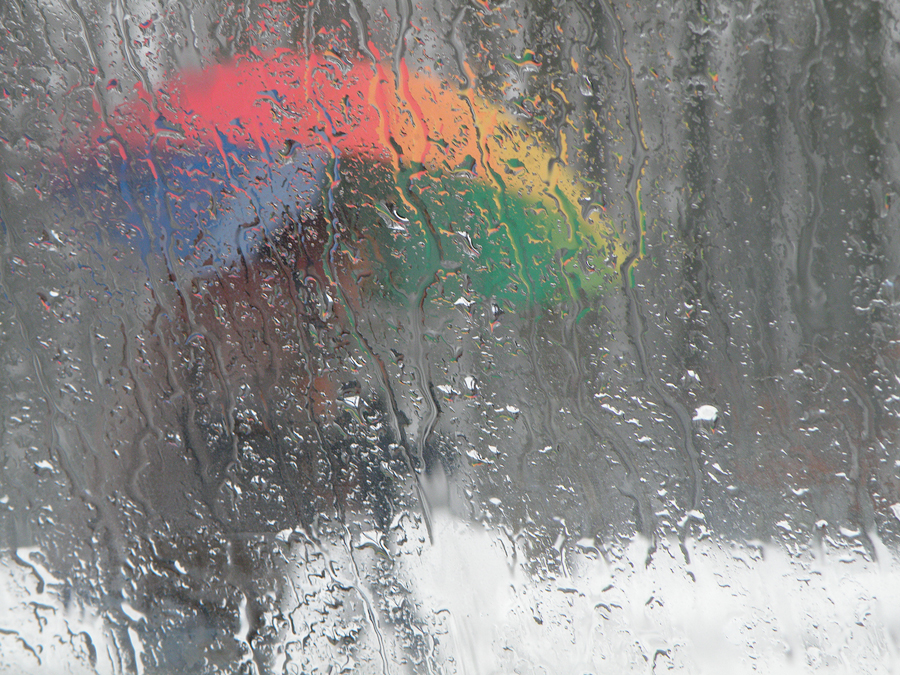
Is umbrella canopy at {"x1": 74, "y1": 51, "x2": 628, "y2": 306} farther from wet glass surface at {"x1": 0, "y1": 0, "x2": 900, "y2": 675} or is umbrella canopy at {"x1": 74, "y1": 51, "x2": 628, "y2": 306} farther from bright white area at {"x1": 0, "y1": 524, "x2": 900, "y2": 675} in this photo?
bright white area at {"x1": 0, "y1": 524, "x2": 900, "y2": 675}

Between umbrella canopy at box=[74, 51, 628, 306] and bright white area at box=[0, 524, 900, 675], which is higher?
umbrella canopy at box=[74, 51, 628, 306]

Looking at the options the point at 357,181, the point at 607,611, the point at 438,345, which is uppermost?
the point at 357,181

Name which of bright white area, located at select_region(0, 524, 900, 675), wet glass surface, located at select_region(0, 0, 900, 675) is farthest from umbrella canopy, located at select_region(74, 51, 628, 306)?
bright white area, located at select_region(0, 524, 900, 675)

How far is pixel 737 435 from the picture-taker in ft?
2.29

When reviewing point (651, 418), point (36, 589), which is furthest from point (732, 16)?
point (36, 589)

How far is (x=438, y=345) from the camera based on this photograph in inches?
29.4

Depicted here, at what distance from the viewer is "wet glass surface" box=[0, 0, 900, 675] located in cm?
67

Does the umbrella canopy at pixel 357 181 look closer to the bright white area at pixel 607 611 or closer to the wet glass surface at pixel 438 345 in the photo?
the wet glass surface at pixel 438 345

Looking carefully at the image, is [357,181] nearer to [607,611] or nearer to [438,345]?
[438,345]

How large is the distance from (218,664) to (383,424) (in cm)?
41

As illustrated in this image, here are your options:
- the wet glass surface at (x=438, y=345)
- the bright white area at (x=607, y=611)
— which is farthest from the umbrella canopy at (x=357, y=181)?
the bright white area at (x=607, y=611)

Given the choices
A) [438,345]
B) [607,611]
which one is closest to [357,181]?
[438,345]

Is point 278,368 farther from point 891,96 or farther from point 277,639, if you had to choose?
point 891,96

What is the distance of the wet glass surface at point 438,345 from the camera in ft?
2.19
